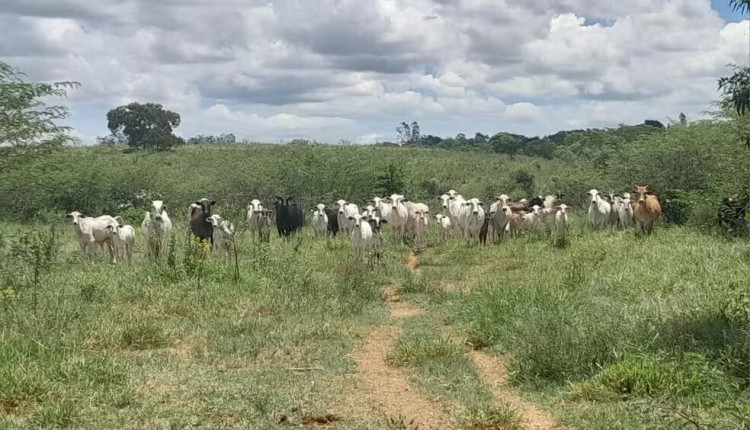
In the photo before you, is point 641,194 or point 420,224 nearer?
point 641,194

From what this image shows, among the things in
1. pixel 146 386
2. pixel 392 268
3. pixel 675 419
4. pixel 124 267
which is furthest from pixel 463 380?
pixel 124 267

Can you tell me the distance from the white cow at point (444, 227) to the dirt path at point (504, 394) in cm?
1352

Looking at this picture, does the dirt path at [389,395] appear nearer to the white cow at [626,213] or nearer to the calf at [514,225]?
the calf at [514,225]

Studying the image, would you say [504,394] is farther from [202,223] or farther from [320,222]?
[320,222]

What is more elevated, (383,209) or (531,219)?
(383,209)

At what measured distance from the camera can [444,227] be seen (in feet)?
72.5

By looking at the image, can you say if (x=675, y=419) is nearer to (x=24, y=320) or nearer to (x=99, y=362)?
(x=99, y=362)

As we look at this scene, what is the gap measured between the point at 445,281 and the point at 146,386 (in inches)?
295

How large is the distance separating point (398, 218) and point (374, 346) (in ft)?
40.5

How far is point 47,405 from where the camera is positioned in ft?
20.0

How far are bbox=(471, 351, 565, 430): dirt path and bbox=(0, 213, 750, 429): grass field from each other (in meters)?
0.03

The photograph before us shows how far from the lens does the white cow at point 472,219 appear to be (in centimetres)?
2028

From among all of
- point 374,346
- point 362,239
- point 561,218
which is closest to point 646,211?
point 561,218

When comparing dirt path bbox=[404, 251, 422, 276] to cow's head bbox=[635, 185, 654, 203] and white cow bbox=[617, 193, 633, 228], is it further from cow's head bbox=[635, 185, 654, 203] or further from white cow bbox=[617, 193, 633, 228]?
white cow bbox=[617, 193, 633, 228]
